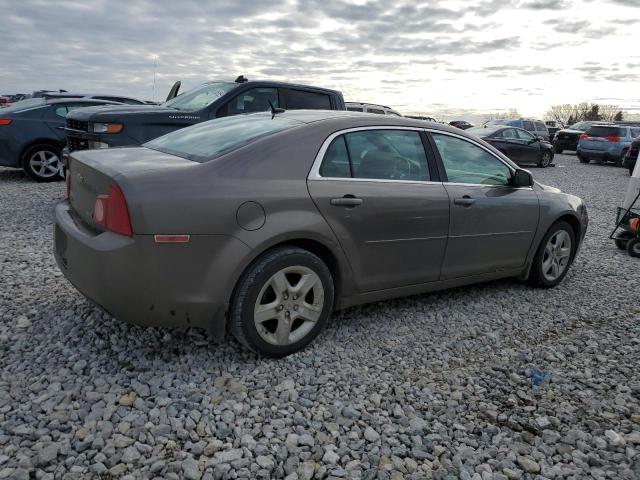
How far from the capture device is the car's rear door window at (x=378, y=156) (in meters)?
3.62

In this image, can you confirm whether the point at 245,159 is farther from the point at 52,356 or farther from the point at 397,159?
the point at 52,356

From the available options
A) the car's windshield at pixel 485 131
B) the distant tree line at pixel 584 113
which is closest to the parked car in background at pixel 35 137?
the car's windshield at pixel 485 131

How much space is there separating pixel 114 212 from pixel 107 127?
4541mm

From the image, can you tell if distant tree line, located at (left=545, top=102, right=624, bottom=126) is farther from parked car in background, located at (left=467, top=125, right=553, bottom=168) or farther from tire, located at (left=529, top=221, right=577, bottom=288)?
tire, located at (left=529, top=221, right=577, bottom=288)

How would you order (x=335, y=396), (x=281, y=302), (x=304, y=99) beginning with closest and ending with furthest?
1. (x=335, y=396)
2. (x=281, y=302)
3. (x=304, y=99)

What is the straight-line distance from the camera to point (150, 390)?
3000 millimetres

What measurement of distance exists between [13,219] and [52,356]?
14.6ft

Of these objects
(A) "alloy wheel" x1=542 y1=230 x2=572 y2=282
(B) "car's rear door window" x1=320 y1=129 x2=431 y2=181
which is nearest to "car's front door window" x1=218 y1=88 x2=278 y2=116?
(B) "car's rear door window" x1=320 y1=129 x2=431 y2=181

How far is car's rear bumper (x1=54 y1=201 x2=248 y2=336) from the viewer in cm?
288

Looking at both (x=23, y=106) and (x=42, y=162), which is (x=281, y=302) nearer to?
(x=42, y=162)

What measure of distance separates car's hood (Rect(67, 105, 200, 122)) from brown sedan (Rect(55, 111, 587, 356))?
326 cm

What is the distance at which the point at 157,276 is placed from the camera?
2.92m

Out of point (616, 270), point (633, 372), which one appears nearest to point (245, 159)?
point (633, 372)

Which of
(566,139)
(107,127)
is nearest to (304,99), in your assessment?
(107,127)
